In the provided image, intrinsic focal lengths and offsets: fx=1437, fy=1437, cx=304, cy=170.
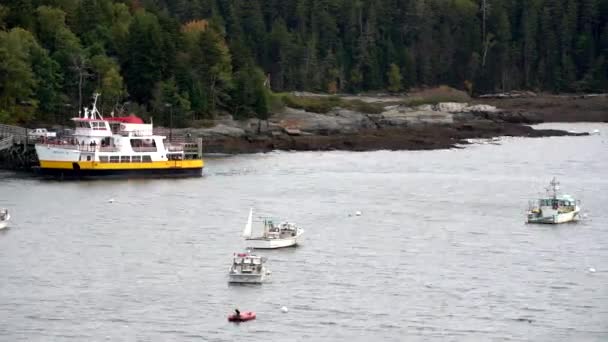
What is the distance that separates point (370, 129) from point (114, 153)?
39.3 m

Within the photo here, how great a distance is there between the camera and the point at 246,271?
5669 centimetres

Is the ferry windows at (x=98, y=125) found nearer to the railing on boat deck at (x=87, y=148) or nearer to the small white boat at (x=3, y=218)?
the railing on boat deck at (x=87, y=148)

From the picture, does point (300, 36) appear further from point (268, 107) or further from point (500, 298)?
point (500, 298)

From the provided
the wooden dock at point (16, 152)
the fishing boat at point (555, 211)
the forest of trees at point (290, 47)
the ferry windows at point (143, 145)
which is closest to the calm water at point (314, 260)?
the fishing boat at point (555, 211)

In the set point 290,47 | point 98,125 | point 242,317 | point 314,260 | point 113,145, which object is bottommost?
point 242,317

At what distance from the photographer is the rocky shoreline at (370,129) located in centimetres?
11519

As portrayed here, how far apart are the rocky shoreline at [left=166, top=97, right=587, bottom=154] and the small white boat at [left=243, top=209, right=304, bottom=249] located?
140ft

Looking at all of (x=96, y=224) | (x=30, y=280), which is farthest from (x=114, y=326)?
(x=96, y=224)

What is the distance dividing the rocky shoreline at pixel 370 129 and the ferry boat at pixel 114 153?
1111cm

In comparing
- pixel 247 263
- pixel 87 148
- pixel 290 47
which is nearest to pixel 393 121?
pixel 290 47

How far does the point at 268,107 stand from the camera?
404 ft

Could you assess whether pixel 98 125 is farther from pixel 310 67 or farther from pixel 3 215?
pixel 310 67

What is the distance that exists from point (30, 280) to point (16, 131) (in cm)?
4574

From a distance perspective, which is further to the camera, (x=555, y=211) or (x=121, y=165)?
(x=121, y=165)
